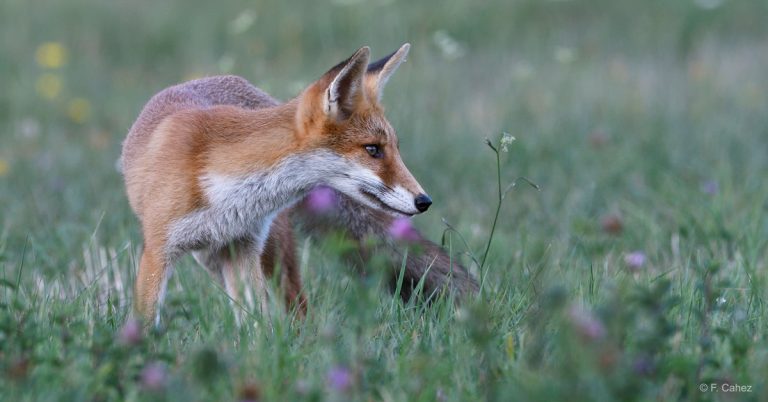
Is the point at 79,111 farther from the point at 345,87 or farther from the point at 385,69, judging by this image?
the point at 345,87

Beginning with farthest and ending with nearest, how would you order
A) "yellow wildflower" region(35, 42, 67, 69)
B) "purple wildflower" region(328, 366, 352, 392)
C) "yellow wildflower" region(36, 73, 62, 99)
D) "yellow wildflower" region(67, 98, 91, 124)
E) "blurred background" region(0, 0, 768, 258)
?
"yellow wildflower" region(35, 42, 67, 69)
"yellow wildflower" region(36, 73, 62, 99)
"yellow wildflower" region(67, 98, 91, 124)
"blurred background" region(0, 0, 768, 258)
"purple wildflower" region(328, 366, 352, 392)

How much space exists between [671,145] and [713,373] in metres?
5.63

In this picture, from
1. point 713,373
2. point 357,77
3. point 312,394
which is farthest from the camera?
point 357,77

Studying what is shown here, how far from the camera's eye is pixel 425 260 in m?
4.83

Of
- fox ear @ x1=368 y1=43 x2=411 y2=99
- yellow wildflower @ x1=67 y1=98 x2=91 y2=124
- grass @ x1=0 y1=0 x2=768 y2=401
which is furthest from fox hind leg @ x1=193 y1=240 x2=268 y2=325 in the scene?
yellow wildflower @ x1=67 y1=98 x2=91 y2=124

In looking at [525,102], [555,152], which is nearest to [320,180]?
[555,152]

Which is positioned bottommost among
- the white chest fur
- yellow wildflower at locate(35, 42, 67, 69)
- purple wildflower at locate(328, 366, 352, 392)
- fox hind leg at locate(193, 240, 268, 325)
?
yellow wildflower at locate(35, 42, 67, 69)

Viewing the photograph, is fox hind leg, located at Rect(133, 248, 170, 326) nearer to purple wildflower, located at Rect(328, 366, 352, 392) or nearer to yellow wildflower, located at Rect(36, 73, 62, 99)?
purple wildflower, located at Rect(328, 366, 352, 392)

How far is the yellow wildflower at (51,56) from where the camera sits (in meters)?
11.0

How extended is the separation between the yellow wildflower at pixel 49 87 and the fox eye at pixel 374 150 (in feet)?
22.3

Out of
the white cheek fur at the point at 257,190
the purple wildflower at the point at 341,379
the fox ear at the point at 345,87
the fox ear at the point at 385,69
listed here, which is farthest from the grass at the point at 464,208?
the fox ear at the point at 385,69

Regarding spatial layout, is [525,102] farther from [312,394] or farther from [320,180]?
[312,394]

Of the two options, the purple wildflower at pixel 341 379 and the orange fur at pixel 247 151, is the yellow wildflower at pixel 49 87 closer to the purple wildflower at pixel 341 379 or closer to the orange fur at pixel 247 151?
the orange fur at pixel 247 151

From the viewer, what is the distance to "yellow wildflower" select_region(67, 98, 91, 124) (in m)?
10.2
